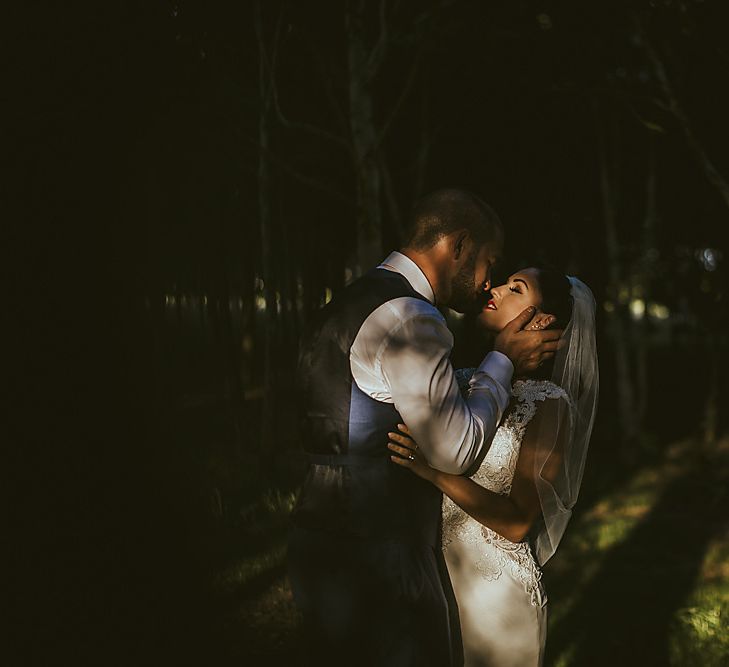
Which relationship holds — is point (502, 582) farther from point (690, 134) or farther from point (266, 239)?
point (266, 239)

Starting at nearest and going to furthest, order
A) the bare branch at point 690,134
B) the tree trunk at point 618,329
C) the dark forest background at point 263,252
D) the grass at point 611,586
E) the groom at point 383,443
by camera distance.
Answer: the groom at point 383,443
the dark forest background at point 263,252
the grass at point 611,586
the bare branch at point 690,134
the tree trunk at point 618,329

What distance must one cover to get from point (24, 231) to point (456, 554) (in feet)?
8.59

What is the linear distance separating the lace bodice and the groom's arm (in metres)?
0.90

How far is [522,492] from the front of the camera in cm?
329

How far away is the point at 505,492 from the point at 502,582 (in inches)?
15.2

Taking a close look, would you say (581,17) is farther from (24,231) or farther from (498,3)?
(24,231)

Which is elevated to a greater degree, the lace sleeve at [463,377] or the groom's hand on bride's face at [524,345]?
the groom's hand on bride's face at [524,345]

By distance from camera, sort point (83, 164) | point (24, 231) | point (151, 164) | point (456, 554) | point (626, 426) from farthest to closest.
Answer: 1. point (626, 426)
2. point (151, 164)
3. point (83, 164)
4. point (24, 231)
5. point (456, 554)

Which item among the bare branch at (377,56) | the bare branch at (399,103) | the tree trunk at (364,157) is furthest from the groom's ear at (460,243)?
the bare branch at (377,56)

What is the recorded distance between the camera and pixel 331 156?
12461mm

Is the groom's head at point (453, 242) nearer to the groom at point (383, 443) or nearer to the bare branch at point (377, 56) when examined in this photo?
the groom at point (383, 443)

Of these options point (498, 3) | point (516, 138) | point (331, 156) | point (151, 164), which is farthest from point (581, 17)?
point (151, 164)

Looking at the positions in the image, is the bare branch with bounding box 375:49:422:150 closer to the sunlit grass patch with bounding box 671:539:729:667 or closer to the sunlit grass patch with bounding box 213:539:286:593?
the sunlit grass patch with bounding box 213:539:286:593

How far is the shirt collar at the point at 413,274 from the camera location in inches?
110
